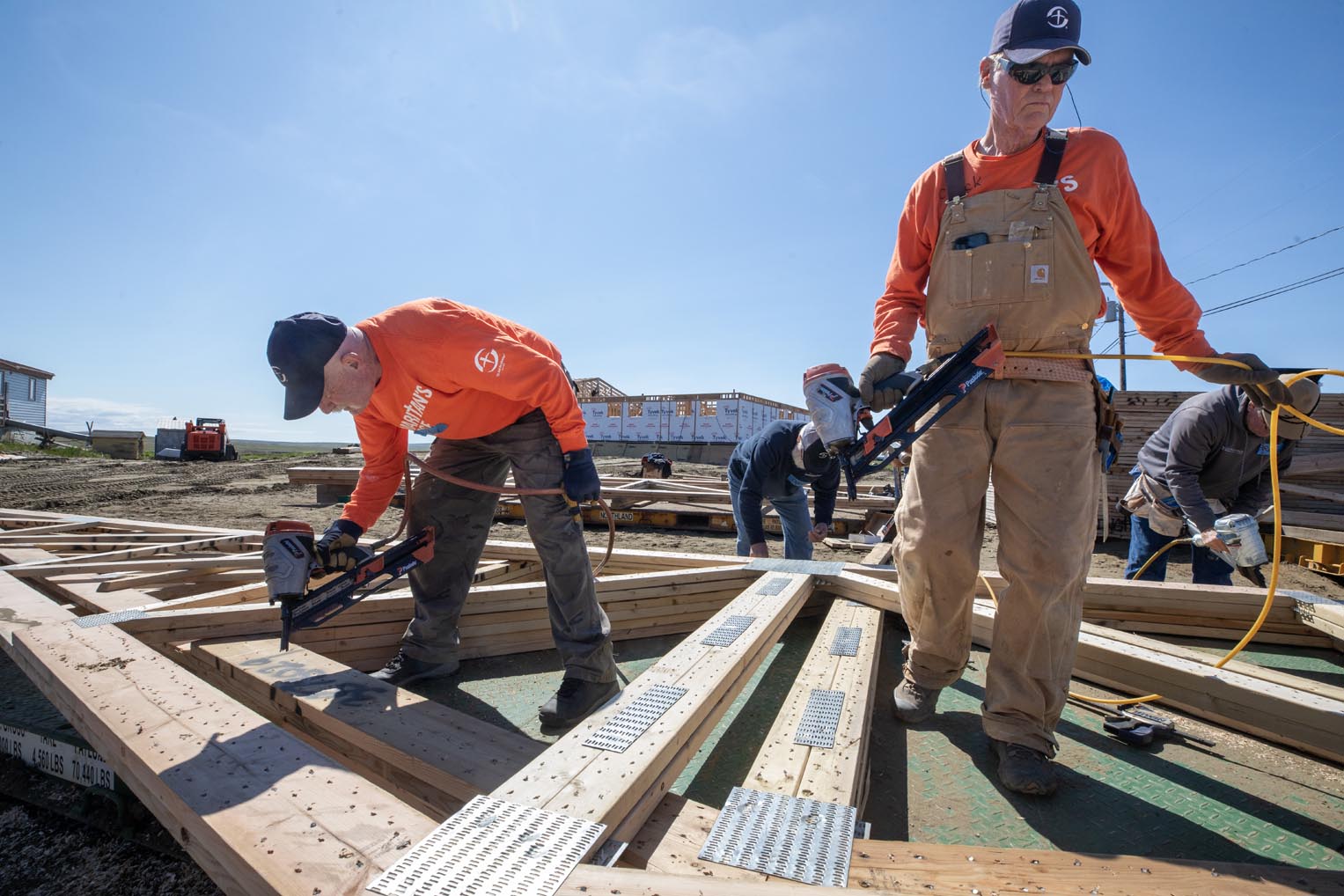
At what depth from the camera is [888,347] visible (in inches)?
83.5

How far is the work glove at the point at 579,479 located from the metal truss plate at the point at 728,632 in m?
0.61

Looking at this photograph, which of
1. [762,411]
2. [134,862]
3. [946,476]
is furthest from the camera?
[762,411]

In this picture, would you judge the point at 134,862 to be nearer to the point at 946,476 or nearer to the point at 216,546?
the point at 946,476

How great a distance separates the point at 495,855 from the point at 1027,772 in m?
1.52

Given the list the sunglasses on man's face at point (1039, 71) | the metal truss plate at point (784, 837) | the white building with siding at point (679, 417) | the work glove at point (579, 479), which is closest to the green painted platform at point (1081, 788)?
the metal truss plate at point (784, 837)

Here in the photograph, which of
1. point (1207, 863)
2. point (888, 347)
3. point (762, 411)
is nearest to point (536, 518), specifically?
point (888, 347)

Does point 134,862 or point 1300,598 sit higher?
point 1300,598

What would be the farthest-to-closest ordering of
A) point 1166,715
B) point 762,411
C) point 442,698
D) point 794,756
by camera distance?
point 762,411
point 442,698
point 1166,715
point 794,756

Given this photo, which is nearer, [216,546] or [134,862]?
[134,862]

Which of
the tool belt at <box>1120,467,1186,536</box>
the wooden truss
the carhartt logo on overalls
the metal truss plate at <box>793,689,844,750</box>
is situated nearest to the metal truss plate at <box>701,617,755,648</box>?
the wooden truss

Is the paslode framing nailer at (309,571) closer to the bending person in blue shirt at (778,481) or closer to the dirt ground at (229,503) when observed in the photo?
the bending person in blue shirt at (778,481)

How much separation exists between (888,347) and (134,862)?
2.58 metres

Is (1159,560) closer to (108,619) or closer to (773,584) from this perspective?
(773,584)

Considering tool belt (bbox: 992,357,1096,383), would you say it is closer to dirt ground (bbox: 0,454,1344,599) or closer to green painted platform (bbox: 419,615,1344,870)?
green painted platform (bbox: 419,615,1344,870)
